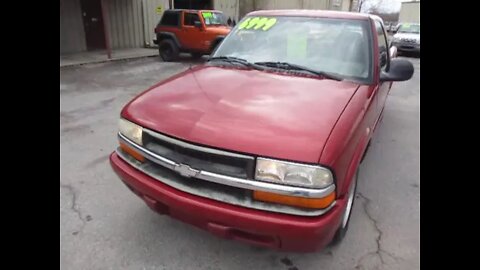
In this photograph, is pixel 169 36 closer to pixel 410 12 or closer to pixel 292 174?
pixel 292 174

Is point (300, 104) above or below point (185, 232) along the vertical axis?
above

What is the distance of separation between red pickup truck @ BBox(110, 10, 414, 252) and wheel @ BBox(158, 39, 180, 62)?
1000 centimetres

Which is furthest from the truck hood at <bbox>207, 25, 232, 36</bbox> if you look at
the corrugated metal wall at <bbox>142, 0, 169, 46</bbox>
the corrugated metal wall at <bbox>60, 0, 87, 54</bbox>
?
the corrugated metal wall at <bbox>60, 0, 87, 54</bbox>

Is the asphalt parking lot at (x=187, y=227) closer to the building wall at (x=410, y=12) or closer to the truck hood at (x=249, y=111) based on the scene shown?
the truck hood at (x=249, y=111)

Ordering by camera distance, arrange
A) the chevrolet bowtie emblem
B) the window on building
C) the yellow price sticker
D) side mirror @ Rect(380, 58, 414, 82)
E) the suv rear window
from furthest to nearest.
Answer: the suv rear window < the window on building < the yellow price sticker < side mirror @ Rect(380, 58, 414, 82) < the chevrolet bowtie emblem

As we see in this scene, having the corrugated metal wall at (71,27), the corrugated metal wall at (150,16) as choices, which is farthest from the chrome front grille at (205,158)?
the corrugated metal wall at (150,16)

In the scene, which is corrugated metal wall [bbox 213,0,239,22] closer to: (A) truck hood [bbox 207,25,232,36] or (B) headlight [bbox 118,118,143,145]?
(A) truck hood [bbox 207,25,232,36]

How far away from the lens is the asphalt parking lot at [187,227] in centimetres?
236

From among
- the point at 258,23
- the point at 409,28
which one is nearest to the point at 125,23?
the point at 258,23

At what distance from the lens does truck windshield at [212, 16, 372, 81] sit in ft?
9.28

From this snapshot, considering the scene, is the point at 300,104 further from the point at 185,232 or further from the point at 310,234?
the point at 185,232
